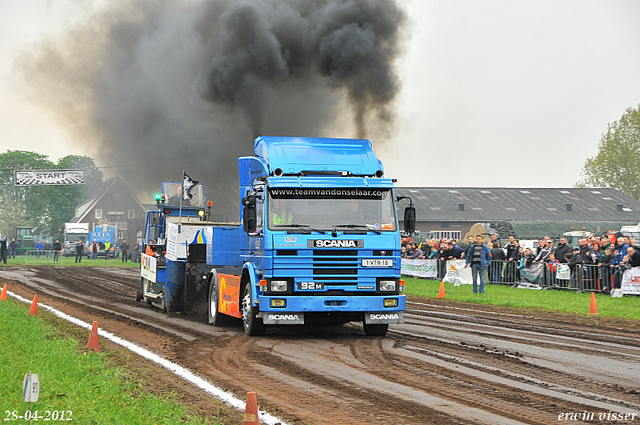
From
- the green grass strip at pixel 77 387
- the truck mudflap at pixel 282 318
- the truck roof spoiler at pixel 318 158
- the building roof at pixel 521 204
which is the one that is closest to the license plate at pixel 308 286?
the truck mudflap at pixel 282 318

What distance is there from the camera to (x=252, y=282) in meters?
11.2

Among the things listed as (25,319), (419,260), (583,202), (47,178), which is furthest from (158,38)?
(583,202)

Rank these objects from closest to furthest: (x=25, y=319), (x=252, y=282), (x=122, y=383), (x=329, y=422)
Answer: (x=329, y=422)
(x=122, y=383)
(x=252, y=282)
(x=25, y=319)

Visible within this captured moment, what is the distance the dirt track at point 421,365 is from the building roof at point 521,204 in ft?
178

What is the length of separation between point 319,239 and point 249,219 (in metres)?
1.34

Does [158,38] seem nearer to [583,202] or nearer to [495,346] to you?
[495,346]

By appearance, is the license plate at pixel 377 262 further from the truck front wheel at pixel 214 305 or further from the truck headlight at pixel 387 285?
the truck front wheel at pixel 214 305

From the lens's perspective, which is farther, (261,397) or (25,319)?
(25,319)

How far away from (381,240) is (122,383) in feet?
16.4

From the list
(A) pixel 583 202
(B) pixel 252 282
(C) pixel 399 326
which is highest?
(A) pixel 583 202

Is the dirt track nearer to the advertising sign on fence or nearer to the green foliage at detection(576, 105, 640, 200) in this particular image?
the advertising sign on fence

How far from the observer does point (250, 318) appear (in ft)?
37.8

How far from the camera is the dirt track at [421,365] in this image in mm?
6289

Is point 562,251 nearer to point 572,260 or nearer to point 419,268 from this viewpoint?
point 572,260
